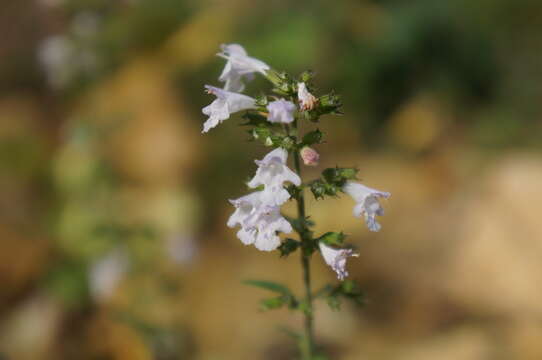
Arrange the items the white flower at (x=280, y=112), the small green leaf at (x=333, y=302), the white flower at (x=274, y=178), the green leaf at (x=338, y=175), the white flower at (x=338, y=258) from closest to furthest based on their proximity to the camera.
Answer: the white flower at (x=280, y=112), the white flower at (x=274, y=178), the white flower at (x=338, y=258), the green leaf at (x=338, y=175), the small green leaf at (x=333, y=302)

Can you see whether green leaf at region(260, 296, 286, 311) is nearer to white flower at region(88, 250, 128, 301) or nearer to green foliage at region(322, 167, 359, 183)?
green foliage at region(322, 167, 359, 183)

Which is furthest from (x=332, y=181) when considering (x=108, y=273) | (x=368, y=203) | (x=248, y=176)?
(x=108, y=273)

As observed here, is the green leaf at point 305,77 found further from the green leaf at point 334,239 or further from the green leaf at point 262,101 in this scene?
the green leaf at point 334,239

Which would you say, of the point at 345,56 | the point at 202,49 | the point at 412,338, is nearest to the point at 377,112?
the point at 345,56

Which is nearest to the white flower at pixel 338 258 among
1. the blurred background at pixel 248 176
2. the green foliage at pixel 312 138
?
the green foliage at pixel 312 138

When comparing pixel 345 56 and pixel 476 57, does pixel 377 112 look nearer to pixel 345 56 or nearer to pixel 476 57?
pixel 345 56

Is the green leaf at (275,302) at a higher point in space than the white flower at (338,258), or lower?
lower

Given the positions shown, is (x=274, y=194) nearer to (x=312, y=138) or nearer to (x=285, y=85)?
(x=312, y=138)

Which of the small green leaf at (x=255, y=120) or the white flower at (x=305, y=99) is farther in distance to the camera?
the small green leaf at (x=255, y=120)
